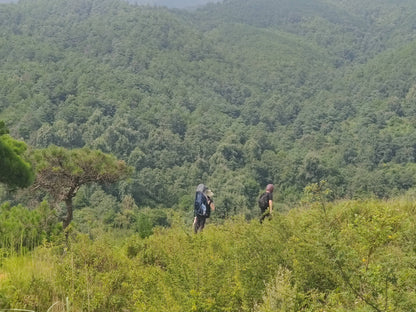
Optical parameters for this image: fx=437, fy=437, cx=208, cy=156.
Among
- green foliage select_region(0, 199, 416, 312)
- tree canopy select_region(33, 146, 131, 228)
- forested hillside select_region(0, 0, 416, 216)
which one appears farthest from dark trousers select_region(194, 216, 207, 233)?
forested hillside select_region(0, 0, 416, 216)

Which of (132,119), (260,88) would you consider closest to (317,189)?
(132,119)

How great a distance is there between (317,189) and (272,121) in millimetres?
77096

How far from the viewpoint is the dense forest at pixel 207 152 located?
8.50 ft

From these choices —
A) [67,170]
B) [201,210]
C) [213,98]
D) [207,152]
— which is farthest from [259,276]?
[213,98]

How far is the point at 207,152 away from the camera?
183 feet

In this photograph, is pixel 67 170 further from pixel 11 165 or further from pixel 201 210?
pixel 201 210

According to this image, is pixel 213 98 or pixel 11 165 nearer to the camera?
pixel 11 165

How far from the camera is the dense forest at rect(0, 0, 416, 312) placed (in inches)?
102

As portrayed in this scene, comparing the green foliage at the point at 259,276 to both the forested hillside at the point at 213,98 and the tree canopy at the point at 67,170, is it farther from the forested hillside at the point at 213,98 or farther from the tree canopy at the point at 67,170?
the forested hillside at the point at 213,98

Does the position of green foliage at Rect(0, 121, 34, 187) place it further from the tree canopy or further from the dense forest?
the tree canopy

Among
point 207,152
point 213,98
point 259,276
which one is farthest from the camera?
point 213,98

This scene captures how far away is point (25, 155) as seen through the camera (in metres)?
8.48

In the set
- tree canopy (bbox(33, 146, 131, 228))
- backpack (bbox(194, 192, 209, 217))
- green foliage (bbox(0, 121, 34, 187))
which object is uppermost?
green foliage (bbox(0, 121, 34, 187))

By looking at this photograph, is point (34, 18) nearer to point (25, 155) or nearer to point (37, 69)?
point (37, 69)
